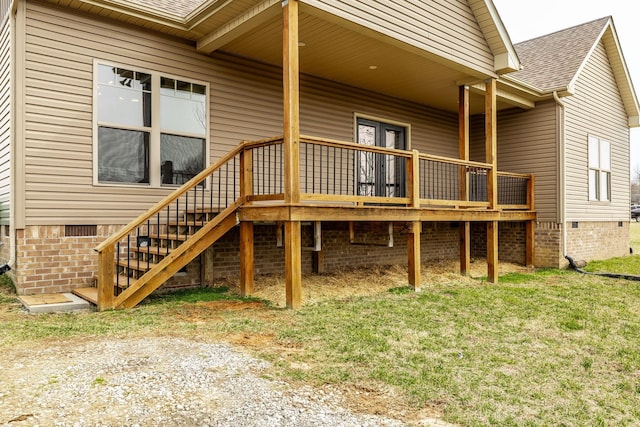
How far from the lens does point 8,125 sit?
20.5 feet

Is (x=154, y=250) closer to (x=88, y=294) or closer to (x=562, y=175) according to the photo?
(x=88, y=294)

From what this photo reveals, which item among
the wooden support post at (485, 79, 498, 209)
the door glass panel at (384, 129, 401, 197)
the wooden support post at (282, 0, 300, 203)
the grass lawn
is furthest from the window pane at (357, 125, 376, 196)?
the wooden support post at (282, 0, 300, 203)

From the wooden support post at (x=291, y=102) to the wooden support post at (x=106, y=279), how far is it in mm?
2222

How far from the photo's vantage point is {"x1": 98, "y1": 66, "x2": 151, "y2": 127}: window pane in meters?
6.54

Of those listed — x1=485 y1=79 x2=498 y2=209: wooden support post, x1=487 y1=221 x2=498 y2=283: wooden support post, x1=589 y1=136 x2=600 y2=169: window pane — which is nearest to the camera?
x1=487 y1=221 x2=498 y2=283: wooden support post

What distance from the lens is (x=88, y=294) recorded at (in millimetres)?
5777

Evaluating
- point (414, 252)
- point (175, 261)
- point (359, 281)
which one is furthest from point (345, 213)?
point (175, 261)

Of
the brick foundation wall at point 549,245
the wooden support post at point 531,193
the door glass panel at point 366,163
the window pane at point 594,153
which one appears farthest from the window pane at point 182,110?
the window pane at point 594,153

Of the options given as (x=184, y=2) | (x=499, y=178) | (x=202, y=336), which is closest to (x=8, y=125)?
(x=184, y=2)

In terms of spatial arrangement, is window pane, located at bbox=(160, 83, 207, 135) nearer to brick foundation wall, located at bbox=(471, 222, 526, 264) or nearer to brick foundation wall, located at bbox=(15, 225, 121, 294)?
brick foundation wall, located at bbox=(15, 225, 121, 294)

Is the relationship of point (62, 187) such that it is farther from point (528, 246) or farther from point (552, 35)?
point (552, 35)

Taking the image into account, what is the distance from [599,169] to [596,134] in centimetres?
97

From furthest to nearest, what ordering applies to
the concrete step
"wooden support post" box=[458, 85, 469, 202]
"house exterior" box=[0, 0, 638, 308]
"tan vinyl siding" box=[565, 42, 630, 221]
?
1. "tan vinyl siding" box=[565, 42, 630, 221]
2. "wooden support post" box=[458, 85, 469, 202]
3. "house exterior" box=[0, 0, 638, 308]
4. the concrete step

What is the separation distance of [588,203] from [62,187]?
1211 centimetres
